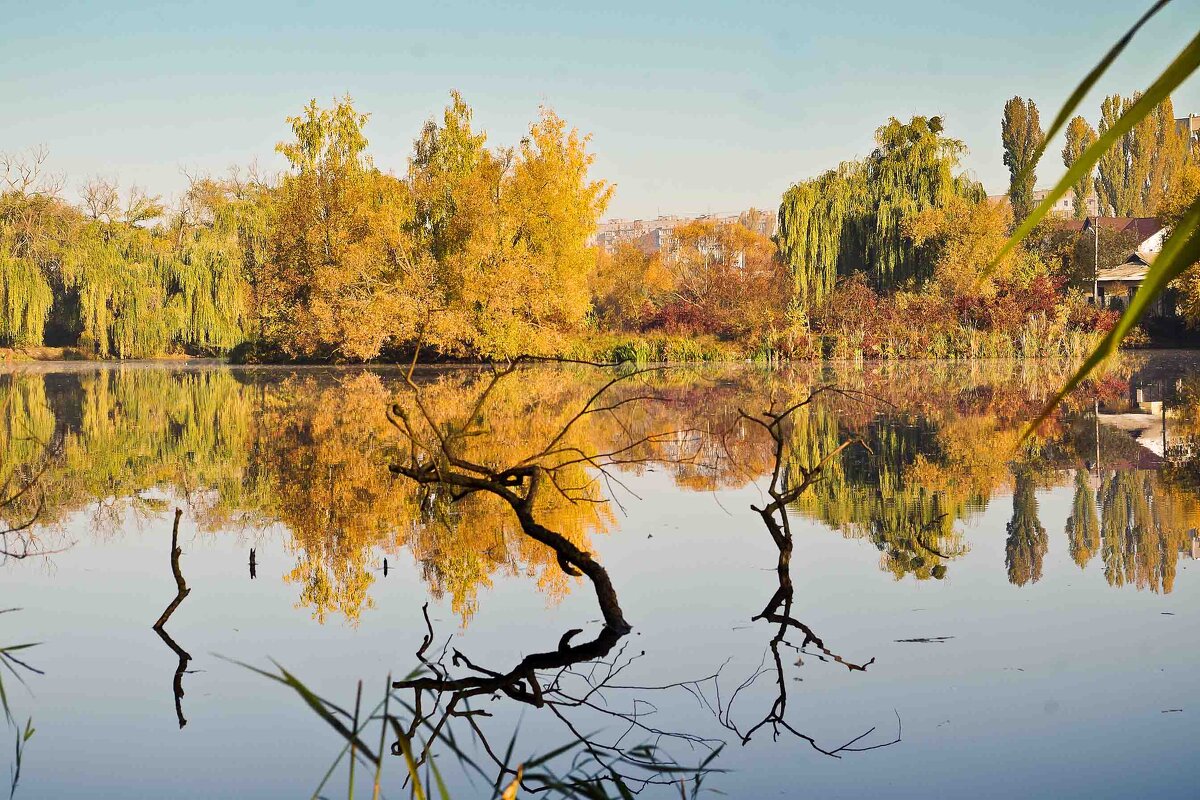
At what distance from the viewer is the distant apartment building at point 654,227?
203 ft

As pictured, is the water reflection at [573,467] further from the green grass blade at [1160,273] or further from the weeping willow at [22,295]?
the weeping willow at [22,295]

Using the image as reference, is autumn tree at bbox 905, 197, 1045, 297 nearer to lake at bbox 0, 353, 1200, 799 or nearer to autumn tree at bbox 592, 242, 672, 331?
autumn tree at bbox 592, 242, 672, 331

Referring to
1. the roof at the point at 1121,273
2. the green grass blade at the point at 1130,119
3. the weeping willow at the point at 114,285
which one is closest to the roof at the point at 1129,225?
the roof at the point at 1121,273

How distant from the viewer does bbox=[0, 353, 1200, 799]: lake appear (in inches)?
142

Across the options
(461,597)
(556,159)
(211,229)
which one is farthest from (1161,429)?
(211,229)

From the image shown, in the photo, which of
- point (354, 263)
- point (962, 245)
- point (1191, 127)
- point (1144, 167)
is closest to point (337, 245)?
point (354, 263)

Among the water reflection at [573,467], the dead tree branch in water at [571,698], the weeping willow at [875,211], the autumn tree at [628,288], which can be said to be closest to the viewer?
the dead tree branch in water at [571,698]

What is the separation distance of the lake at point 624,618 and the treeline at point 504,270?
18466mm

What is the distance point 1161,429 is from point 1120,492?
491 cm

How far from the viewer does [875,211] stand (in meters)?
36.8

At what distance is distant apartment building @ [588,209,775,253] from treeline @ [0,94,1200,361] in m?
10.9

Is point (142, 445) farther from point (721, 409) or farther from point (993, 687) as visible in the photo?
point (993, 687)

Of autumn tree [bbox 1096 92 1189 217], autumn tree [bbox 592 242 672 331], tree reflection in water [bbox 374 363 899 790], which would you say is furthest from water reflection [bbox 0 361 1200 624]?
autumn tree [bbox 1096 92 1189 217]

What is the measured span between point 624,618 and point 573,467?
5.02 meters
